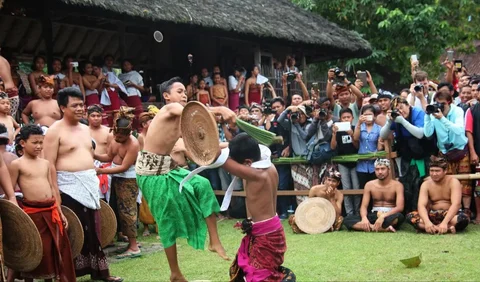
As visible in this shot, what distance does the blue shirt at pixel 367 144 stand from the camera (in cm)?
903

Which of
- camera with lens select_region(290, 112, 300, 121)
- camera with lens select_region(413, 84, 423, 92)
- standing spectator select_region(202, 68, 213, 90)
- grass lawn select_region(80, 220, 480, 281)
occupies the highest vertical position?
standing spectator select_region(202, 68, 213, 90)

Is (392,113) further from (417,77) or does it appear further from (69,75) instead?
(69,75)

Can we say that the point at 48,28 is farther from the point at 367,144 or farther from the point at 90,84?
the point at 367,144

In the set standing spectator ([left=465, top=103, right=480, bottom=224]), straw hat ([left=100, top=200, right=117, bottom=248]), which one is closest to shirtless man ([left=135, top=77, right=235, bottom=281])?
straw hat ([left=100, top=200, right=117, bottom=248])

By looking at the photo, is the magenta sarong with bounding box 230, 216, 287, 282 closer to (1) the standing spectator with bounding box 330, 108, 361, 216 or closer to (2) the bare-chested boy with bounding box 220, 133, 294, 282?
(2) the bare-chested boy with bounding box 220, 133, 294, 282

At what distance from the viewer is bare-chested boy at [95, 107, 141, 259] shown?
7.42 m

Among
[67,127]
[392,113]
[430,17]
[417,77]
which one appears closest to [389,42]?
[430,17]

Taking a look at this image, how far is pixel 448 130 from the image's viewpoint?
8.34 m

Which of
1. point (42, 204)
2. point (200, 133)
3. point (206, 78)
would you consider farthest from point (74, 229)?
point (206, 78)

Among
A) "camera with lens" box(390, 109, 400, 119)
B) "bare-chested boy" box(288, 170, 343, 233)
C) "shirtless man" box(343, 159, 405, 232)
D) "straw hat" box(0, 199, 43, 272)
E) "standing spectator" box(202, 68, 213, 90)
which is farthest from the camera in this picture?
"standing spectator" box(202, 68, 213, 90)

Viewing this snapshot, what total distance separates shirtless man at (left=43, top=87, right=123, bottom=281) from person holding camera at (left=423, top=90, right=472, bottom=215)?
4.27 m

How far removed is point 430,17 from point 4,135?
1595 cm

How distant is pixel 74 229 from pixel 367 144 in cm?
449

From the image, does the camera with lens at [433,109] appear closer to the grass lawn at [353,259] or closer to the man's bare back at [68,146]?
the grass lawn at [353,259]
